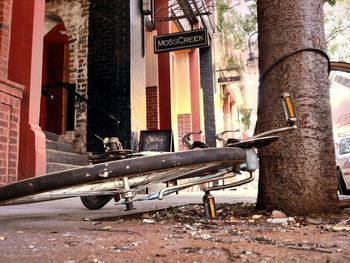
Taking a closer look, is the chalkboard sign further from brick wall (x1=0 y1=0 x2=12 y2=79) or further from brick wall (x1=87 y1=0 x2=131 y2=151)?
brick wall (x1=0 y1=0 x2=12 y2=79)

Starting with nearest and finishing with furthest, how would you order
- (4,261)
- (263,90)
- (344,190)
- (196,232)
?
(4,261) < (196,232) < (263,90) < (344,190)

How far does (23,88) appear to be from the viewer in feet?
16.6

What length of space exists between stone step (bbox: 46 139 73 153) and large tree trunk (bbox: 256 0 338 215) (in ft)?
15.3

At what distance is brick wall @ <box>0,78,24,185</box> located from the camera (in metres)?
4.69

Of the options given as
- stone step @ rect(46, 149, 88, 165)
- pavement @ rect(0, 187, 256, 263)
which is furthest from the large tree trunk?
stone step @ rect(46, 149, 88, 165)

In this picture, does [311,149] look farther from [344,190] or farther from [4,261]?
[344,190]

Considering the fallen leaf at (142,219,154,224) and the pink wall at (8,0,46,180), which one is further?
the pink wall at (8,0,46,180)

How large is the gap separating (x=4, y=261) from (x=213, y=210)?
1.36 metres

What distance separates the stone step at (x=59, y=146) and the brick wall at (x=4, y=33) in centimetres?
175

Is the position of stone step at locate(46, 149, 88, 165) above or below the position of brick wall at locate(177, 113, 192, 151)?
below

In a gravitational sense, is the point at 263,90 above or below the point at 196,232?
above

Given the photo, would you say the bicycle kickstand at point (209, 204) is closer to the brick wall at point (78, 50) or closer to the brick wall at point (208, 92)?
the brick wall at point (78, 50)

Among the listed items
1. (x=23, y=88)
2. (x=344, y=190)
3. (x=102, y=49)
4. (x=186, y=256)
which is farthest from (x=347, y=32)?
(x=186, y=256)

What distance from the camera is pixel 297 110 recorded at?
2652 millimetres
